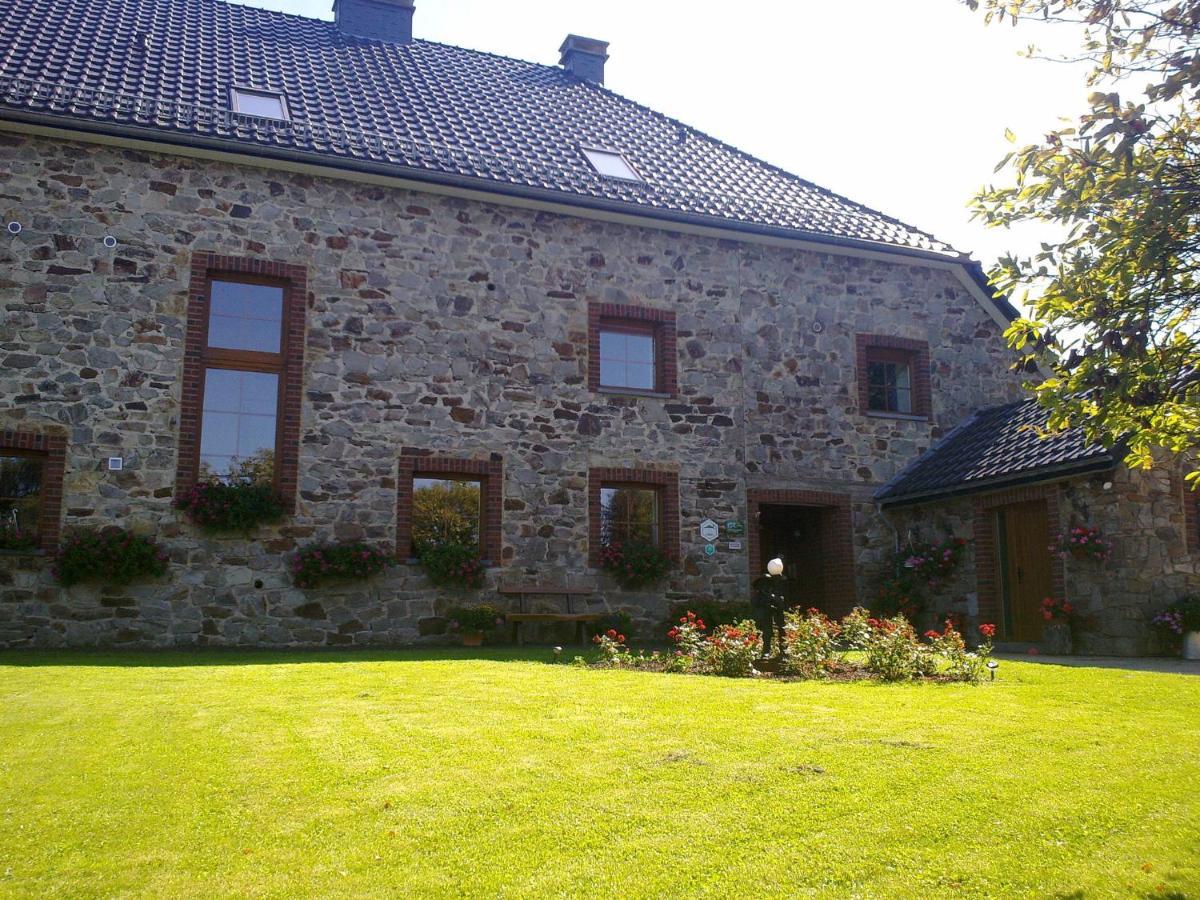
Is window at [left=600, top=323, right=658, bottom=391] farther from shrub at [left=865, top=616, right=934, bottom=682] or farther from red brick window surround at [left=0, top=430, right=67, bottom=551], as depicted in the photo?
red brick window surround at [left=0, top=430, right=67, bottom=551]

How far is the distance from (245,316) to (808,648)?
311 inches

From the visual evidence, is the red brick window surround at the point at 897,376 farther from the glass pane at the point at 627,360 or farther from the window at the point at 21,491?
the window at the point at 21,491

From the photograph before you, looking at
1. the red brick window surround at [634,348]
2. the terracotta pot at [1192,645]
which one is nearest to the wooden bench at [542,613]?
the red brick window surround at [634,348]

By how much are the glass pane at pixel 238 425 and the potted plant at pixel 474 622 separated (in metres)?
2.82

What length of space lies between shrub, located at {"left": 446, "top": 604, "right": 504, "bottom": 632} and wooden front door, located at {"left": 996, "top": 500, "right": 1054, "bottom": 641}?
22.5 ft

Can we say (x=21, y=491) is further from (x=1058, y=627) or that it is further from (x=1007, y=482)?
(x=1058, y=627)

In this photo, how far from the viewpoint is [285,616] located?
1223 cm

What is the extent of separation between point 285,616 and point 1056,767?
30.2ft

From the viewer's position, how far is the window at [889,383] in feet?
53.9

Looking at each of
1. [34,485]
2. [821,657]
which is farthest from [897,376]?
[34,485]

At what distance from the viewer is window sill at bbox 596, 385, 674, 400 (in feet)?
47.3

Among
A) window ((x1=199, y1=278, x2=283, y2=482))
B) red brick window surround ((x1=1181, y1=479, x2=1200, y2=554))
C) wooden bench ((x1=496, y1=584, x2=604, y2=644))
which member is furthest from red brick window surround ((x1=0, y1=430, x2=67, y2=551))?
red brick window surround ((x1=1181, y1=479, x2=1200, y2=554))

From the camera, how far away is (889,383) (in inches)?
653

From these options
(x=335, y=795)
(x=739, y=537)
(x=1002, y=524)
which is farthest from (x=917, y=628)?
(x=335, y=795)
